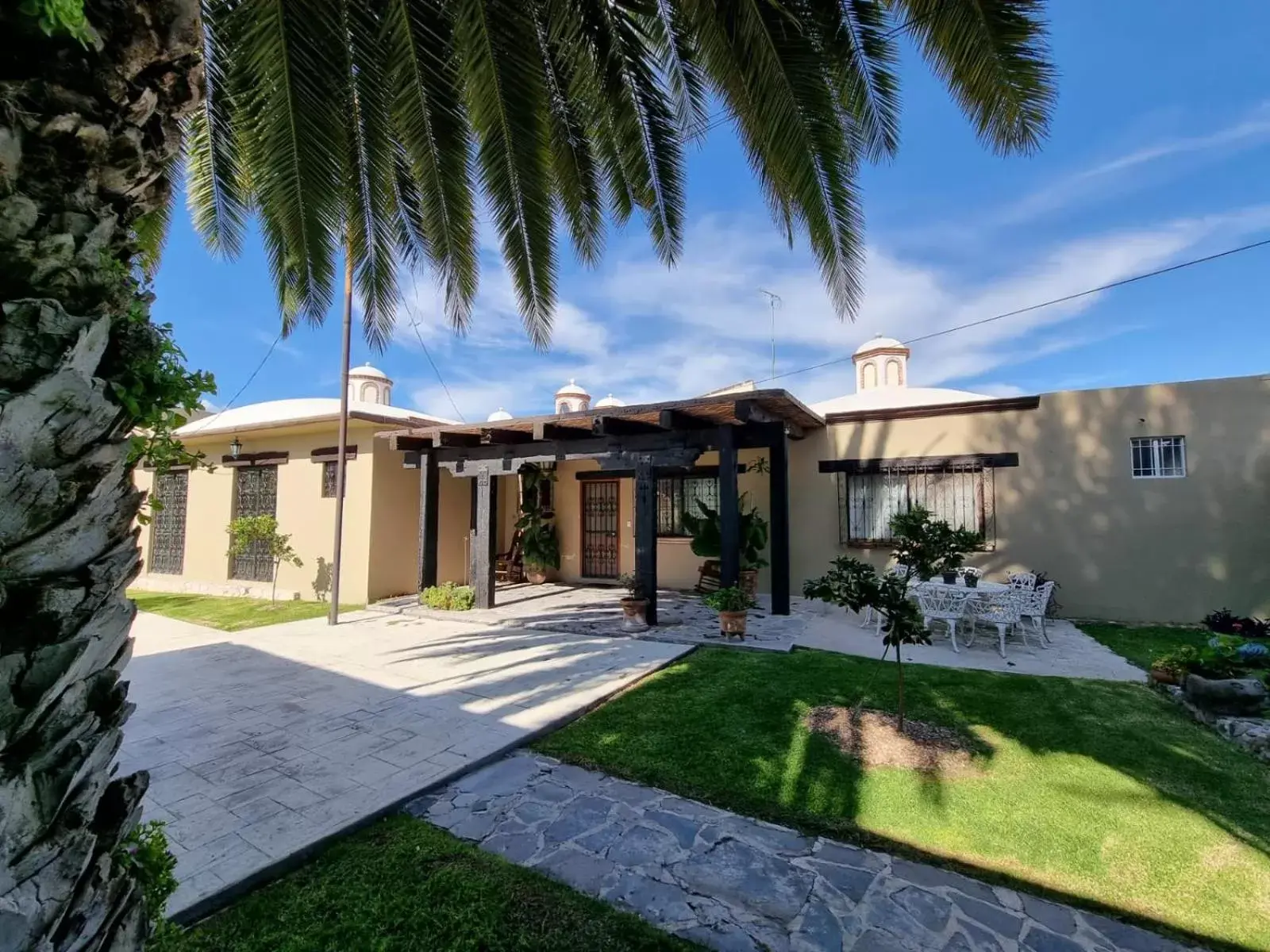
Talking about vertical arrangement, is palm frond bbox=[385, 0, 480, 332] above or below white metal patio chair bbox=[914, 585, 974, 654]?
above

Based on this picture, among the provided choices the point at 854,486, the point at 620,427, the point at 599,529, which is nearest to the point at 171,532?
the point at 599,529

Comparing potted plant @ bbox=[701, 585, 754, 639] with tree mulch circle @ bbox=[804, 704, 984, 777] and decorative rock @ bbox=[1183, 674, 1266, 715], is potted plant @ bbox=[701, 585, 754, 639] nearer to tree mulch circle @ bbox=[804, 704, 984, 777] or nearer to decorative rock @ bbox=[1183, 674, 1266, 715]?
tree mulch circle @ bbox=[804, 704, 984, 777]

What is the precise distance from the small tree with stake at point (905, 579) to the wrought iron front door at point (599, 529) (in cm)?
894

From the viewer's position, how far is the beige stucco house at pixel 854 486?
8562 millimetres

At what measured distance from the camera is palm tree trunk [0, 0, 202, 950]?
1312 millimetres

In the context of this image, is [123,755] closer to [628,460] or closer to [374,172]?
[374,172]

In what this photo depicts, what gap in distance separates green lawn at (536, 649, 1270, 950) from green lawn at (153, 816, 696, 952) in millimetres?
1253

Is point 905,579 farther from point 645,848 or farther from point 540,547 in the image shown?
point 540,547

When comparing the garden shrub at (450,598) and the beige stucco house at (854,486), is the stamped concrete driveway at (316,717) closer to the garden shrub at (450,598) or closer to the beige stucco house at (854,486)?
the garden shrub at (450,598)

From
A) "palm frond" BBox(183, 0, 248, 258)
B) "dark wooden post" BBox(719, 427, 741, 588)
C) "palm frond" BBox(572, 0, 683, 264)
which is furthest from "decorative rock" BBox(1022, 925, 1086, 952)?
"palm frond" BBox(183, 0, 248, 258)

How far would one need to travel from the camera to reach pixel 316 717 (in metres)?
5.14

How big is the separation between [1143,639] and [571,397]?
16414mm

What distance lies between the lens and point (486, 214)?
4559 millimetres

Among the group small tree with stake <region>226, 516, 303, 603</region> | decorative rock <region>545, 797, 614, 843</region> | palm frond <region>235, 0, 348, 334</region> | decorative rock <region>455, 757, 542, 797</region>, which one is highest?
palm frond <region>235, 0, 348, 334</region>
